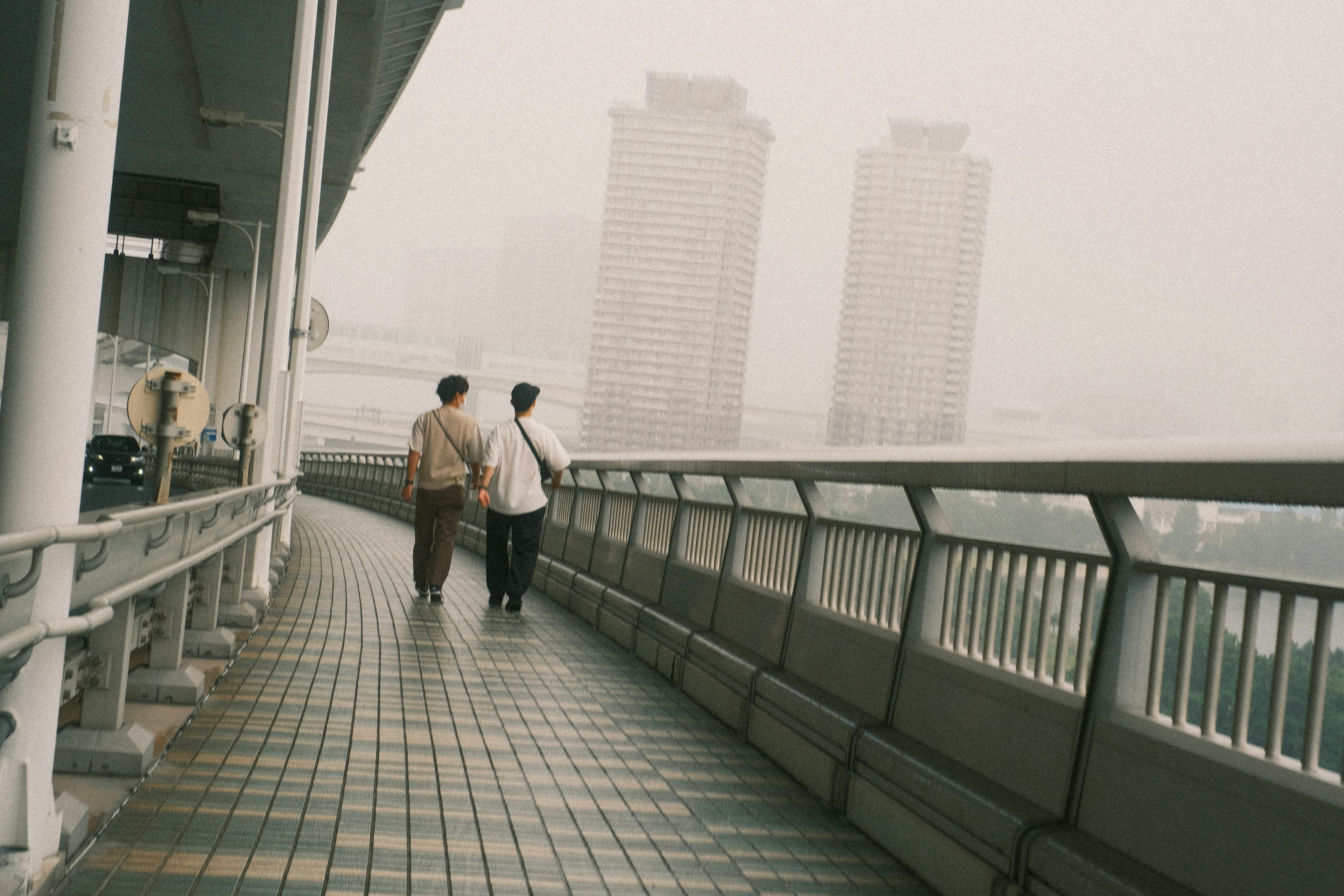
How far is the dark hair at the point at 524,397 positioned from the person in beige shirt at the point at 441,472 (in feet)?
2.18

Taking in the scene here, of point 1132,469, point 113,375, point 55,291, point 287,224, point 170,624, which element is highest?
point 287,224

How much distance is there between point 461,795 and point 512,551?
6.86 m

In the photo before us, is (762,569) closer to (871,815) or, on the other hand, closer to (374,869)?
(871,815)

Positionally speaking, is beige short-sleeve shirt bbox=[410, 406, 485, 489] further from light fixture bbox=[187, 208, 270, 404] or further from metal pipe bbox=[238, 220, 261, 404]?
light fixture bbox=[187, 208, 270, 404]

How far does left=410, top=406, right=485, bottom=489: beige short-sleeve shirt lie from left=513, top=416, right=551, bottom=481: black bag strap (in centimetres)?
75

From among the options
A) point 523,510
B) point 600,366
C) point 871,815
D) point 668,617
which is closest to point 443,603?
point 523,510

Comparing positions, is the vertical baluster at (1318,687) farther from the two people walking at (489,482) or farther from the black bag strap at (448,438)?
the black bag strap at (448,438)

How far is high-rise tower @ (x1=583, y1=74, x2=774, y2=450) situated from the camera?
356ft

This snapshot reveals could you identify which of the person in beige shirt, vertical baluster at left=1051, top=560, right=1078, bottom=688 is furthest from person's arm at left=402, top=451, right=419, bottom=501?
vertical baluster at left=1051, top=560, right=1078, bottom=688

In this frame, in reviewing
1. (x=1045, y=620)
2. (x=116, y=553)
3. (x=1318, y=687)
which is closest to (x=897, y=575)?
(x=1045, y=620)

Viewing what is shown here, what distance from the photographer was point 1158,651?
402 cm

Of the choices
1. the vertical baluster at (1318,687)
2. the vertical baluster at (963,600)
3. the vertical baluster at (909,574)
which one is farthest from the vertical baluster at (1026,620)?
the vertical baluster at (1318,687)

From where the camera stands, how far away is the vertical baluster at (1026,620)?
4.72 metres

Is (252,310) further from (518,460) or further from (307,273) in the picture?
(518,460)
